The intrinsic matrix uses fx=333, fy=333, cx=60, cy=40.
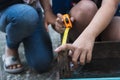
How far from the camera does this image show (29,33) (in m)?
1.74

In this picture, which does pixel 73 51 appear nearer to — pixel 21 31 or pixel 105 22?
pixel 105 22

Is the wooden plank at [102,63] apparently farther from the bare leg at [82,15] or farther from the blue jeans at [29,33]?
the blue jeans at [29,33]

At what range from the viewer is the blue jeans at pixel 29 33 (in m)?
1.65

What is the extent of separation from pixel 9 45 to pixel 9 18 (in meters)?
0.23

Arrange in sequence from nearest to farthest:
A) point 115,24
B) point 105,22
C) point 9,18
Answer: point 105,22
point 115,24
point 9,18

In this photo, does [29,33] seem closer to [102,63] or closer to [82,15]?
[82,15]

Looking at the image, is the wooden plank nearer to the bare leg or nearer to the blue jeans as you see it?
the bare leg

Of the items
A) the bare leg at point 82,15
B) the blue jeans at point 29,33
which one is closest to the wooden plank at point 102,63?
the bare leg at point 82,15

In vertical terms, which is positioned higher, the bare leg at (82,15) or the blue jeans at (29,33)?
the bare leg at (82,15)

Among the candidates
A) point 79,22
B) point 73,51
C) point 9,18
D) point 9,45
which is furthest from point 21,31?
point 73,51

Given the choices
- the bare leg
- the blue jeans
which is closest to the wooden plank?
the bare leg

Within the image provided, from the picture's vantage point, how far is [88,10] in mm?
1541

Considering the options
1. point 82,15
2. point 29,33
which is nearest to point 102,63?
point 82,15

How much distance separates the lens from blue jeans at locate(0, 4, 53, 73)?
165cm
